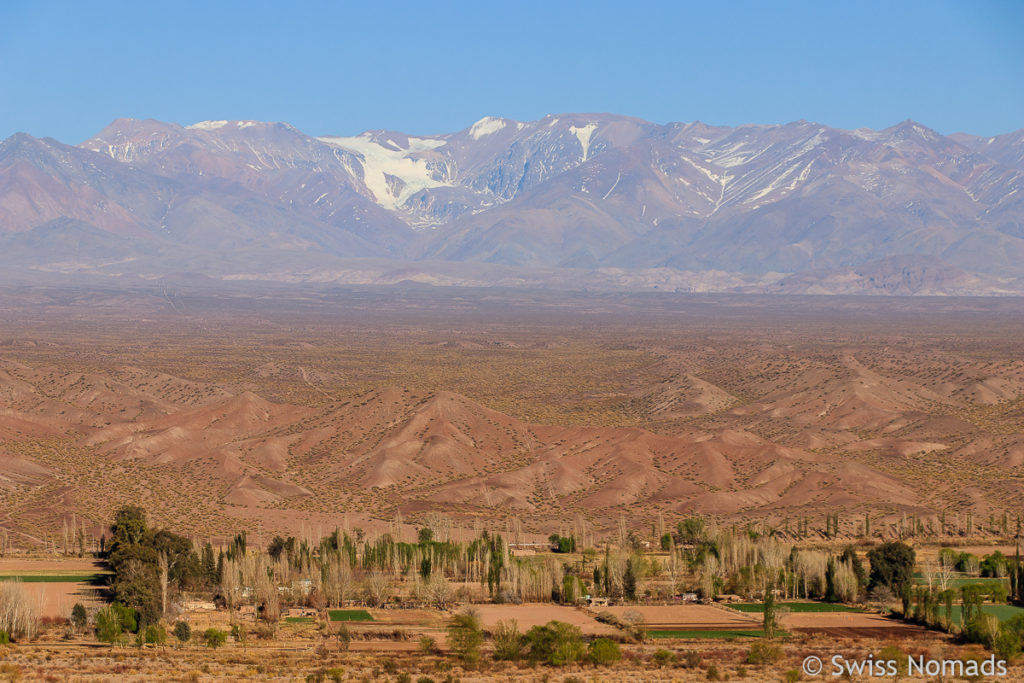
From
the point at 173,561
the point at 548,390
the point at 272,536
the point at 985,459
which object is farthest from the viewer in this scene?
the point at 548,390

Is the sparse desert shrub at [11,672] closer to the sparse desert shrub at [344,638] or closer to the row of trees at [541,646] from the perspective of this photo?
the sparse desert shrub at [344,638]

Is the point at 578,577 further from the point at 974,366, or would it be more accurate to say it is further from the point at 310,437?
the point at 974,366

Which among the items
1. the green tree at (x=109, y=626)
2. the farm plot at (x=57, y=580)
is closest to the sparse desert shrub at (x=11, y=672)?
the green tree at (x=109, y=626)

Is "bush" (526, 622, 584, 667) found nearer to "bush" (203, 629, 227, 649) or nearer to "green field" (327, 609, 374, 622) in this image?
"green field" (327, 609, 374, 622)

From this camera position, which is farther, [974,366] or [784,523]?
[974,366]

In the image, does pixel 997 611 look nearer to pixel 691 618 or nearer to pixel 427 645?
pixel 691 618

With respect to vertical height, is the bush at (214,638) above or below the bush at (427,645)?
above

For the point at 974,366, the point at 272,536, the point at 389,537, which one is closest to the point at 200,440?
the point at 272,536

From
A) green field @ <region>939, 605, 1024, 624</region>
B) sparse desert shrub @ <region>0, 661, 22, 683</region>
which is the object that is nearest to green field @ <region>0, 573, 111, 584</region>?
sparse desert shrub @ <region>0, 661, 22, 683</region>
